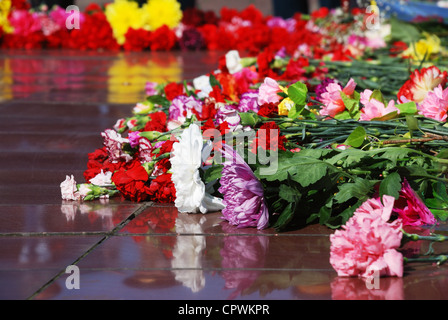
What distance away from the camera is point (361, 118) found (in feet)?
7.82

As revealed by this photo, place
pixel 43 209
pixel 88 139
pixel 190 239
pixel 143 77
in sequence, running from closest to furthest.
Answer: pixel 190 239 < pixel 43 209 < pixel 88 139 < pixel 143 77

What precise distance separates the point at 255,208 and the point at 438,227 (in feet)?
1.69

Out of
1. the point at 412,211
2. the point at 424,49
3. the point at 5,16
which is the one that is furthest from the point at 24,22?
the point at 412,211

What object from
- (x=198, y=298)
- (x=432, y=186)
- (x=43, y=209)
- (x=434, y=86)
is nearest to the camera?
(x=198, y=298)

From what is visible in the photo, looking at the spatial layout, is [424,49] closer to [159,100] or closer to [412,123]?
[159,100]

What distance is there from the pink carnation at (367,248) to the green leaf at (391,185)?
27 centimetres

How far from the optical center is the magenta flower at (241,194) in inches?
76.9

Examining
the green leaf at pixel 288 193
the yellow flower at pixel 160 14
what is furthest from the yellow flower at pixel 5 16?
the green leaf at pixel 288 193

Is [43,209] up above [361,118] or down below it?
below

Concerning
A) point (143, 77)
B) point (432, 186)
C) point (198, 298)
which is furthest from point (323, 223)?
point (143, 77)

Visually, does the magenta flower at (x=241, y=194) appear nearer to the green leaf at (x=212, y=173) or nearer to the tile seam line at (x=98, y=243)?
the green leaf at (x=212, y=173)

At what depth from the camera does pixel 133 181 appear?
2359 mm

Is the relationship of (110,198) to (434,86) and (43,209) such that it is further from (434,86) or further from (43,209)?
(434,86)

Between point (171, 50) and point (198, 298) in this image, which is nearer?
point (198, 298)
